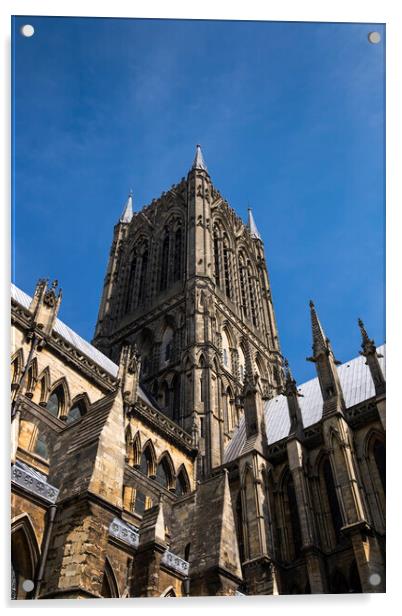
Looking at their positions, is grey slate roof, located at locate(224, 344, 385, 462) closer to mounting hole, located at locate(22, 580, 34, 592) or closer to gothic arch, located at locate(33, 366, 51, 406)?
gothic arch, located at locate(33, 366, 51, 406)

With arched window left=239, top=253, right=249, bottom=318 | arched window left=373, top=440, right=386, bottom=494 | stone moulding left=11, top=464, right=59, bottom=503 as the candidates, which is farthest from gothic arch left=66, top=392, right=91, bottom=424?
arched window left=239, top=253, right=249, bottom=318

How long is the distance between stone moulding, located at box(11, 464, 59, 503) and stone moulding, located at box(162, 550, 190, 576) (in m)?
3.89

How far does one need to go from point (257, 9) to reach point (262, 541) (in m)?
16.2

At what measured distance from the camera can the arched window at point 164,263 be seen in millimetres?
39662

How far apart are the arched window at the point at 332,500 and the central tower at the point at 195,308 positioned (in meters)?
6.04

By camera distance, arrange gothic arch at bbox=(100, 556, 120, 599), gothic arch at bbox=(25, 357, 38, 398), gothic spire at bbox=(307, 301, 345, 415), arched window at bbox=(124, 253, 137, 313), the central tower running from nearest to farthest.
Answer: gothic arch at bbox=(100, 556, 120, 599) → gothic arch at bbox=(25, 357, 38, 398) → gothic spire at bbox=(307, 301, 345, 415) → the central tower → arched window at bbox=(124, 253, 137, 313)

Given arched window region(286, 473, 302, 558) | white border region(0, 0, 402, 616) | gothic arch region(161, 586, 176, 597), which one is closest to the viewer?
white border region(0, 0, 402, 616)

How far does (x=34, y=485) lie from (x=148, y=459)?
13.2m

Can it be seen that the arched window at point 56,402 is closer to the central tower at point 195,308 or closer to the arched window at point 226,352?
the central tower at point 195,308

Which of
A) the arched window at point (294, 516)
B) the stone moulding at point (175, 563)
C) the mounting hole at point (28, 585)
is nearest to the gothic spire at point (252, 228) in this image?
the arched window at point (294, 516)

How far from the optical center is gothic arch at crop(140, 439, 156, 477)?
23.1 m
